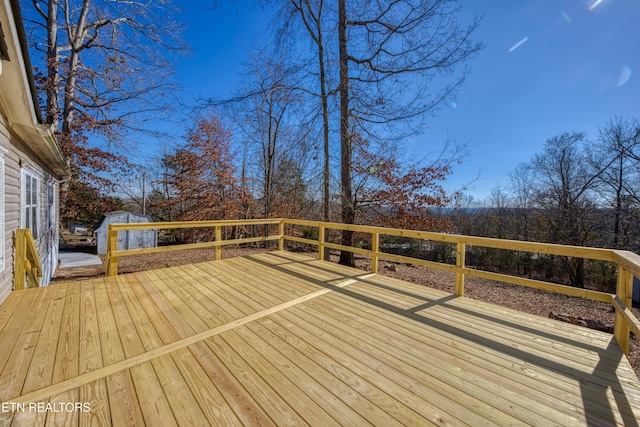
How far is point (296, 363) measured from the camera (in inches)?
74.5

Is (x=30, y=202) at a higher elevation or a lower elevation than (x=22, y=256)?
higher

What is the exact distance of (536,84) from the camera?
798 cm

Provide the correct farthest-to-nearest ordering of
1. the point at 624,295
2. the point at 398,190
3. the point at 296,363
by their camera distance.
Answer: the point at 398,190, the point at 624,295, the point at 296,363

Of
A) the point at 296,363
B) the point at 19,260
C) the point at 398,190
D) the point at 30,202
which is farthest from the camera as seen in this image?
the point at 398,190

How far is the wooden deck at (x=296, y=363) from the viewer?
1.43m

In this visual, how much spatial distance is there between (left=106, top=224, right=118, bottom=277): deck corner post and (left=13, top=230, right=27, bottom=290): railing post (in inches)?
37.0

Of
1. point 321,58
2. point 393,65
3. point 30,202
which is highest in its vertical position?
point 321,58

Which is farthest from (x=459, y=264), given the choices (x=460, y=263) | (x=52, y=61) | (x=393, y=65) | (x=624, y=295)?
(x=52, y=61)

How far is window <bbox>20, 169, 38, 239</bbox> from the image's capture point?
13.3 ft

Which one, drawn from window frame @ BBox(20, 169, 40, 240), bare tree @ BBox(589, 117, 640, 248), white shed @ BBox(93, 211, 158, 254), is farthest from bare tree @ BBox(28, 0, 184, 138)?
bare tree @ BBox(589, 117, 640, 248)

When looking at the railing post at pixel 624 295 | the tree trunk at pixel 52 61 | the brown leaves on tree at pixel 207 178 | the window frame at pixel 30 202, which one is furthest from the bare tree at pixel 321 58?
the tree trunk at pixel 52 61

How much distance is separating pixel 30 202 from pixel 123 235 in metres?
9.69

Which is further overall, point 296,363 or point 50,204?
point 50,204

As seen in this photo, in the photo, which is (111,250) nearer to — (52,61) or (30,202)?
(30,202)
